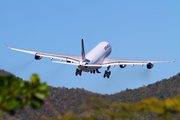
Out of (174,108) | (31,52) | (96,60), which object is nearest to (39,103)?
(174,108)

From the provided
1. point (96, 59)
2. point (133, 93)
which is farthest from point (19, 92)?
point (133, 93)

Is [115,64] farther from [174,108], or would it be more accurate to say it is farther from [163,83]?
[163,83]

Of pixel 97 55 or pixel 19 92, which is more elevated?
pixel 97 55

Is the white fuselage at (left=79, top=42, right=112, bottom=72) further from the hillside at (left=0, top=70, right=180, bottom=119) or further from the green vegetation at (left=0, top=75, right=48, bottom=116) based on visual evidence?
the hillside at (left=0, top=70, right=180, bottom=119)

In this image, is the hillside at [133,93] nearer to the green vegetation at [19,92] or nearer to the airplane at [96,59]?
the airplane at [96,59]

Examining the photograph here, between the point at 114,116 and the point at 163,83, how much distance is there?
146 metres

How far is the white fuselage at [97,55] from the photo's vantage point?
6512 centimetres

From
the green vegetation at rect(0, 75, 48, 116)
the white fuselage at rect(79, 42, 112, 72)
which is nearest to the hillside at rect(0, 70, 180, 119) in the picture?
the white fuselage at rect(79, 42, 112, 72)

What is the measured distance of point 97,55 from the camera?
234ft

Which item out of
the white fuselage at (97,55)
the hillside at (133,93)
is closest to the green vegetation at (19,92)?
the white fuselage at (97,55)

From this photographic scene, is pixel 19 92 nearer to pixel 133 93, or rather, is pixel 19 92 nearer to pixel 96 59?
pixel 96 59

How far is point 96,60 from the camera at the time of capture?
227ft

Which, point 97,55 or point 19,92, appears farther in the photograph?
point 97,55

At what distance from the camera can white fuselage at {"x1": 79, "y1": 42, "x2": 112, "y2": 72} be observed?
2564 inches
